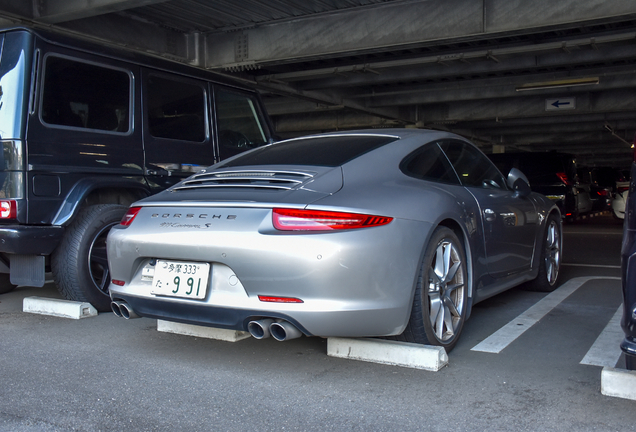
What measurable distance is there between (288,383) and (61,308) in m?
2.29

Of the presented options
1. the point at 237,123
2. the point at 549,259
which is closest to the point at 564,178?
the point at 549,259

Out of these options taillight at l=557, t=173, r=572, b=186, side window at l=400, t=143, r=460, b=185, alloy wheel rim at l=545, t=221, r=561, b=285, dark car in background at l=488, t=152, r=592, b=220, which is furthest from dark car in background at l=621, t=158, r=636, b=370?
taillight at l=557, t=173, r=572, b=186

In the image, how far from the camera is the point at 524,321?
438cm

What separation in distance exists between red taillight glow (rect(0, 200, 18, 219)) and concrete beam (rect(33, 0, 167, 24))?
4.94 meters

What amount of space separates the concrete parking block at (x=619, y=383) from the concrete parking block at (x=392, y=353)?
2.58ft

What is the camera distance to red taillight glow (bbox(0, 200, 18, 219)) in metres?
4.11

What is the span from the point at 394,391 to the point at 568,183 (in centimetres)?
1313

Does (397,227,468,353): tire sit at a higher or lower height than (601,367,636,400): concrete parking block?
higher

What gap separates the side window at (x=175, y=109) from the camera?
512 cm

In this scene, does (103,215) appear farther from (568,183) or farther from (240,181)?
(568,183)

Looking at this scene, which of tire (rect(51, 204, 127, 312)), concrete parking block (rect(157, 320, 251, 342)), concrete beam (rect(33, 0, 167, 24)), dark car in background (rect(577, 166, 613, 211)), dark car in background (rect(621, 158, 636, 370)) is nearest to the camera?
dark car in background (rect(621, 158, 636, 370))

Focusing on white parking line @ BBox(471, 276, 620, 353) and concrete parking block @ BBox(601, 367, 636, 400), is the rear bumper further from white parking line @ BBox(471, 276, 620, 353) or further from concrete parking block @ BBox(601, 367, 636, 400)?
concrete parking block @ BBox(601, 367, 636, 400)

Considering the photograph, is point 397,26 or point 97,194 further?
point 397,26

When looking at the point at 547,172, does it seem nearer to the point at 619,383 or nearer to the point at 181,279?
the point at 619,383
